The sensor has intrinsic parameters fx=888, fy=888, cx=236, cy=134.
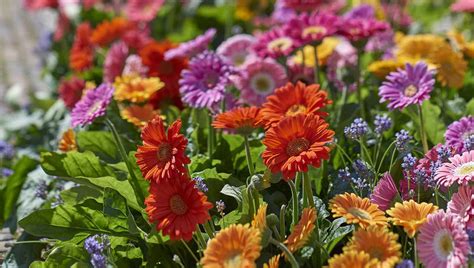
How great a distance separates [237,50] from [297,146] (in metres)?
1.70

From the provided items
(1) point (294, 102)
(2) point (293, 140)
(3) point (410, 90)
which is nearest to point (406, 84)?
(3) point (410, 90)

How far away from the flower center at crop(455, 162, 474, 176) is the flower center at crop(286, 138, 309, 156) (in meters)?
0.37

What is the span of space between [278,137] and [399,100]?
1.82 ft

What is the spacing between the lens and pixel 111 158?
2.95 m

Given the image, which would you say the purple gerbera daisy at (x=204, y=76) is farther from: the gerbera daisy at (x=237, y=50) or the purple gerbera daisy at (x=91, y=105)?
the gerbera daisy at (x=237, y=50)

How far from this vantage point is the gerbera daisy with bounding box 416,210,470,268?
6.04 ft

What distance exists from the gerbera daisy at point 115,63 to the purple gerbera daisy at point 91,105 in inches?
42.1

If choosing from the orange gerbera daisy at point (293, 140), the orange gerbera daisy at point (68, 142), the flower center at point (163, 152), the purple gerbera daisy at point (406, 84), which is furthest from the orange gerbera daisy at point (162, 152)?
the orange gerbera daisy at point (68, 142)

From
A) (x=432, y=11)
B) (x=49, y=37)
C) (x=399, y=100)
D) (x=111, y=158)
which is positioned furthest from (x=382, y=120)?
(x=432, y=11)

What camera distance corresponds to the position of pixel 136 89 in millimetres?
2947

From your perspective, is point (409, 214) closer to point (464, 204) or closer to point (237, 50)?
point (464, 204)

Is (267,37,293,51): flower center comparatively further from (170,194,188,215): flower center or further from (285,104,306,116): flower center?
(170,194,188,215): flower center

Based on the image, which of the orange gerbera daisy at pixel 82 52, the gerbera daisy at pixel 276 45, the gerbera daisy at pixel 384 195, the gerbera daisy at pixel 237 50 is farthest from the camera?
the orange gerbera daisy at pixel 82 52

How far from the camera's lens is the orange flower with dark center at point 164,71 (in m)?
3.21
